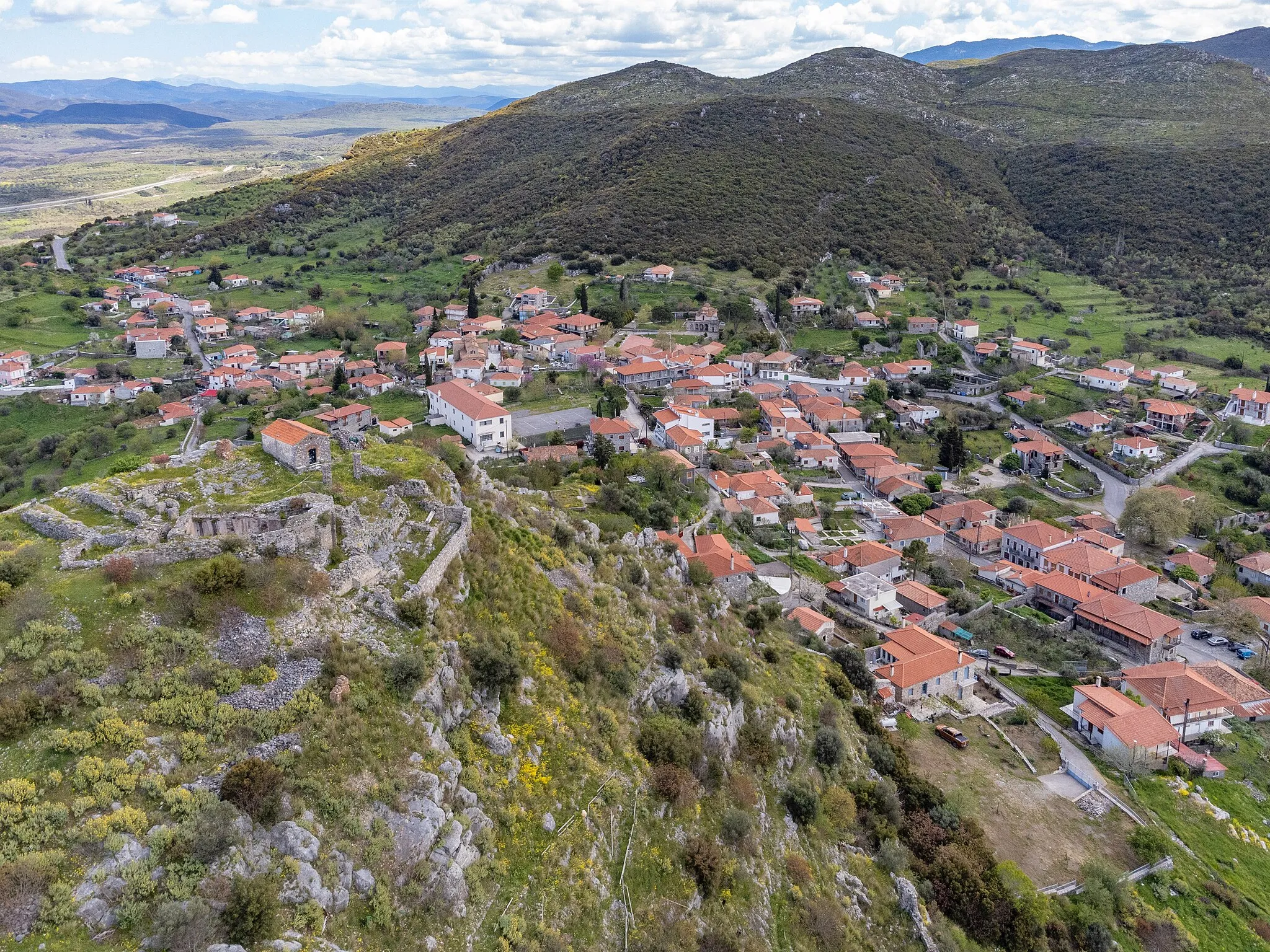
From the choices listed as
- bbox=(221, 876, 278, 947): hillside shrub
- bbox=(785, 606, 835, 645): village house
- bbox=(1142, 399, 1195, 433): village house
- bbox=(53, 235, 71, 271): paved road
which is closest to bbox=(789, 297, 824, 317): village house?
bbox=(1142, 399, 1195, 433): village house

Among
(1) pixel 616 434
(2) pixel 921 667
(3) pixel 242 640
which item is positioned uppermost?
(3) pixel 242 640

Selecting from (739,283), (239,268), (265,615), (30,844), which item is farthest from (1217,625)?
(239,268)

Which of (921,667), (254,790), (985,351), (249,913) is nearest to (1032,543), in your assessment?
(921,667)

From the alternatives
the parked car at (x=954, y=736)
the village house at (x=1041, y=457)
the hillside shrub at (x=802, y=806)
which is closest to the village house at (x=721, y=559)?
the parked car at (x=954, y=736)

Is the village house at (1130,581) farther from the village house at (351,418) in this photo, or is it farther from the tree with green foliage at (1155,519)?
the village house at (351,418)

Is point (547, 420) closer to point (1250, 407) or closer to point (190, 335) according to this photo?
point (190, 335)

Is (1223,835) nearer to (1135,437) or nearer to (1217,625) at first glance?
(1217,625)
